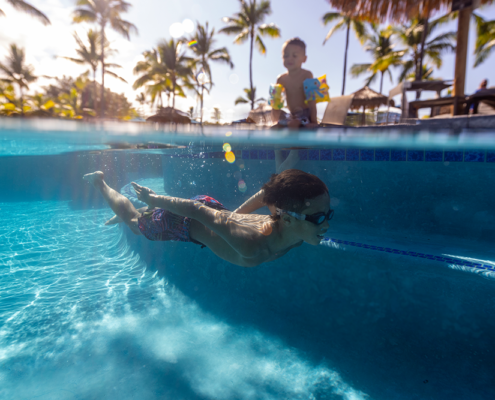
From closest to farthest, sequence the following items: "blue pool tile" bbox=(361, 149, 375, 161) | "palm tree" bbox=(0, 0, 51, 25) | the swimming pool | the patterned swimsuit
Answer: the swimming pool, the patterned swimsuit, "blue pool tile" bbox=(361, 149, 375, 161), "palm tree" bbox=(0, 0, 51, 25)

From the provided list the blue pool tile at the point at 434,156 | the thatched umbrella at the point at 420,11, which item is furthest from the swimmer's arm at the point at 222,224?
the thatched umbrella at the point at 420,11

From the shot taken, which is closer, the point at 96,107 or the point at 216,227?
the point at 216,227

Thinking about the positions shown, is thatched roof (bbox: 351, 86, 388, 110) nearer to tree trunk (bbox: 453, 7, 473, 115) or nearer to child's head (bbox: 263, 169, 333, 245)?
tree trunk (bbox: 453, 7, 473, 115)

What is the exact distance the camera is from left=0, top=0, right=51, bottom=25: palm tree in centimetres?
2195

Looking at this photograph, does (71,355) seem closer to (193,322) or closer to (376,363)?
(193,322)

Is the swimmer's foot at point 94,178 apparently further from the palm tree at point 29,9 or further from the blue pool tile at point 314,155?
the palm tree at point 29,9

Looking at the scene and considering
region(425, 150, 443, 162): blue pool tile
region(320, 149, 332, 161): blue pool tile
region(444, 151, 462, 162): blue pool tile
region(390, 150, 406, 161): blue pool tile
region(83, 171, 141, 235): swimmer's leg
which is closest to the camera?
region(83, 171, 141, 235): swimmer's leg

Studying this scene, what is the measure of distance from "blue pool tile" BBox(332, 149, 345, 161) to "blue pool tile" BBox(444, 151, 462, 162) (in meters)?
2.15

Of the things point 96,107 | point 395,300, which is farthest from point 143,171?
point 96,107

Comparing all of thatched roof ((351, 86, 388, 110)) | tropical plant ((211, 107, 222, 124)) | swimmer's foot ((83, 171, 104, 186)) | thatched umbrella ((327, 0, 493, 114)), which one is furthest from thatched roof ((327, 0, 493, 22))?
thatched roof ((351, 86, 388, 110))

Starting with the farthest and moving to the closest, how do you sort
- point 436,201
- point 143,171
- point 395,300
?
point 143,171
point 436,201
point 395,300

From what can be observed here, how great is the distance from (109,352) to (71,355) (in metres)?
0.46

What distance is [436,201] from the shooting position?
231 inches

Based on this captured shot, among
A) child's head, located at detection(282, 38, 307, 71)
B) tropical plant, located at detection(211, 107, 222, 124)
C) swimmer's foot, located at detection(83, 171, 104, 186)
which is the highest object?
child's head, located at detection(282, 38, 307, 71)
